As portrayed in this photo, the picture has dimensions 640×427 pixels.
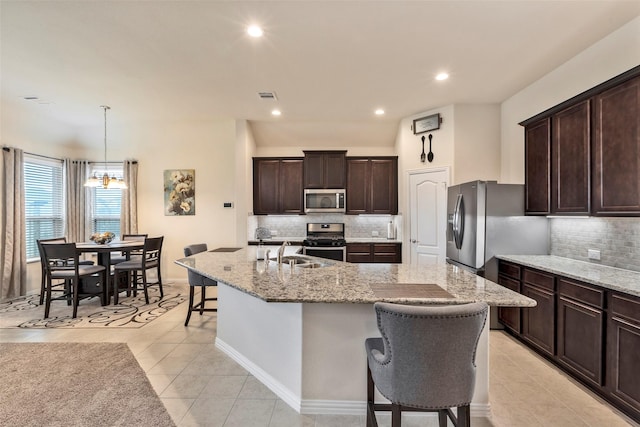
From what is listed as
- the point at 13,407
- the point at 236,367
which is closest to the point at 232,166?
the point at 236,367

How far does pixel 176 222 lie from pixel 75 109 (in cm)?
234

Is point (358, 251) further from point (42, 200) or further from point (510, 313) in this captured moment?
point (42, 200)

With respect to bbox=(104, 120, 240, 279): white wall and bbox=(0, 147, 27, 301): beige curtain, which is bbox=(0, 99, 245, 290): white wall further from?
bbox=(0, 147, 27, 301): beige curtain

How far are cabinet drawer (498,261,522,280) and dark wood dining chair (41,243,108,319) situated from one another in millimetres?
5223

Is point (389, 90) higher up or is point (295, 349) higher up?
point (389, 90)

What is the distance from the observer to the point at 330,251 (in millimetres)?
5461

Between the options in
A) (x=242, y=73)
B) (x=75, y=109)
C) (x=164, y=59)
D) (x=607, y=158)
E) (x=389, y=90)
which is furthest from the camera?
(x=75, y=109)

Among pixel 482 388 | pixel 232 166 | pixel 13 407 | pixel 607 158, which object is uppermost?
pixel 232 166

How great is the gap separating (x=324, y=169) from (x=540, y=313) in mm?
3987

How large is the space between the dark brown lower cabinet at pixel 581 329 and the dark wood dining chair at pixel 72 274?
17.7 feet

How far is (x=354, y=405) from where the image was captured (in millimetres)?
2051

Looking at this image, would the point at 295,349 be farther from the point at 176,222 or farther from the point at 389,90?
the point at 176,222

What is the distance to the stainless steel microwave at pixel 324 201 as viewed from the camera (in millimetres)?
5746

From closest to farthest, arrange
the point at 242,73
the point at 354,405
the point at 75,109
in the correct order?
the point at 354,405 < the point at 242,73 < the point at 75,109
